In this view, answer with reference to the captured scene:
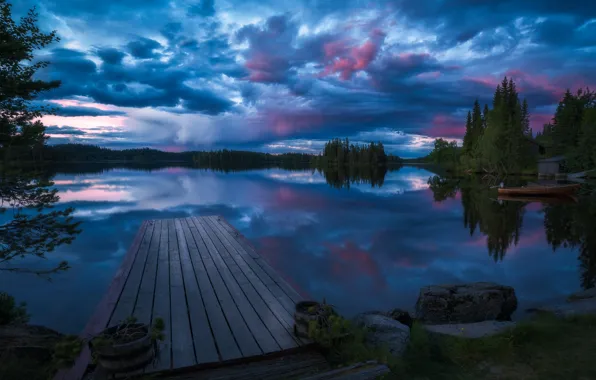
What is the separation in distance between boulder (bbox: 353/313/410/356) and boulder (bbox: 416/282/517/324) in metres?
2.97

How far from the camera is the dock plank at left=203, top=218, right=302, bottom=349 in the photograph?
4399 mm

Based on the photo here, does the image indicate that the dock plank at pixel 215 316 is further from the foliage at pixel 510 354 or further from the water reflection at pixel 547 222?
the water reflection at pixel 547 222

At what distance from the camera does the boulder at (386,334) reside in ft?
14.9

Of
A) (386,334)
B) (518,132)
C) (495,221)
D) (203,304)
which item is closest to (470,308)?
(386,334)

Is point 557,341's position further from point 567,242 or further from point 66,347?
point 567,242

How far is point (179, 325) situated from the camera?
15.4ft

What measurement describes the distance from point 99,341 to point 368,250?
12.1 m

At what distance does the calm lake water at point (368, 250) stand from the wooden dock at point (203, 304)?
0.95 metres

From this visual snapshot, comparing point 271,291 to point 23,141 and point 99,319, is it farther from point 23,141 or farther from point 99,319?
point 23,141

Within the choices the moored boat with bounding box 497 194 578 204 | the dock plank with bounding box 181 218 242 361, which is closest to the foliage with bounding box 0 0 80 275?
the dock plank with bounding box 181 218 242 361

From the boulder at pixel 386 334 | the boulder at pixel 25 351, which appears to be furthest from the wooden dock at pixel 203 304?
the boulder at pixel 386 334

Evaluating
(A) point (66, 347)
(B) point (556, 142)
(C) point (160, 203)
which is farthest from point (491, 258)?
(B) point (556, 142)

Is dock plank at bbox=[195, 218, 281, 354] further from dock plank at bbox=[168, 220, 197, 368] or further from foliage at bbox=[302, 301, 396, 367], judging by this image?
dock plank at bbox=[168, 220, 197, 368]

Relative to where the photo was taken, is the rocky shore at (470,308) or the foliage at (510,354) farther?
the rocky shore at (470,308)
